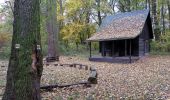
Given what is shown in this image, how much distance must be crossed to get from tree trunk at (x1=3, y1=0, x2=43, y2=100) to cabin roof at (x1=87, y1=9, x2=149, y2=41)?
17626mm

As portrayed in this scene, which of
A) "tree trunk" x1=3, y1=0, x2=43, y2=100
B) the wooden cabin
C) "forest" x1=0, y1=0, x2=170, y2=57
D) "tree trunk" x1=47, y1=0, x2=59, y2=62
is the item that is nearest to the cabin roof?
the wooden cabin

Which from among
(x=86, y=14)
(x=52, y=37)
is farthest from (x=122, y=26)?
(x=86, y=14)

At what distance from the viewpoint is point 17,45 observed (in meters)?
6.23

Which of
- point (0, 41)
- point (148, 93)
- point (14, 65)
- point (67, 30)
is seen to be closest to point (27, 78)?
point (14, 65)

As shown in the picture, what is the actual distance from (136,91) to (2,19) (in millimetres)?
37267

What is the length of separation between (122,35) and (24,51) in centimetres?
1868

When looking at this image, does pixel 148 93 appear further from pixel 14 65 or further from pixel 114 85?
pixel 14 65

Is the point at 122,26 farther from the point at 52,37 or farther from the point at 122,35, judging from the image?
the point at 52,37

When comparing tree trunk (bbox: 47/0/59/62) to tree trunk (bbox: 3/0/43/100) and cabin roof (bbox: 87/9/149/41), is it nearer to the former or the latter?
cabin roof (bbox: 87/9/149/41)

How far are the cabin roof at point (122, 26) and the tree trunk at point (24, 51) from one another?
17626 mm

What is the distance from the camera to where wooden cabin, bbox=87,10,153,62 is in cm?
2538

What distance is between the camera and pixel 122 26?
26719 millimetres

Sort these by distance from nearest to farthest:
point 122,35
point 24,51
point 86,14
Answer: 1. point 24,51
2. point 122,35
3. point 86,14

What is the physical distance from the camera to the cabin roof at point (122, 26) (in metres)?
24.7
